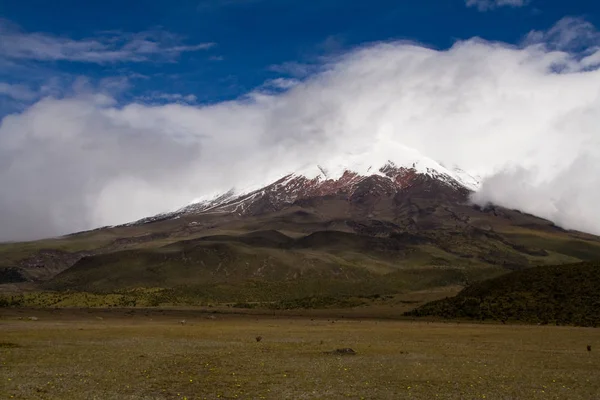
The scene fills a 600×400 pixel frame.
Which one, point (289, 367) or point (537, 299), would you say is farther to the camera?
point (537, 299)

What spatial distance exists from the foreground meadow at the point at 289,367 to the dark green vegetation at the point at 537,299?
24459 mm

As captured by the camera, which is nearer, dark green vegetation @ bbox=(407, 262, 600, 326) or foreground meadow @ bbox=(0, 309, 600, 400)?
foreground meadow @ bbox=(0, 309, 600, 400)

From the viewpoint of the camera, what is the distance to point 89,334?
2133 inches

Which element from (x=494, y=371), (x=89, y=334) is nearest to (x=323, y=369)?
(x=494, y=371)

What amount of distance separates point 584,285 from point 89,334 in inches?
2701

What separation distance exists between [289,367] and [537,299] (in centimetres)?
6344

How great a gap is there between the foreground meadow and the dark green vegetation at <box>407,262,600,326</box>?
24.5 meters

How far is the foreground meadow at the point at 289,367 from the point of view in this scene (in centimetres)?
2591

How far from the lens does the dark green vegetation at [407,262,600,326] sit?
78.9 metres

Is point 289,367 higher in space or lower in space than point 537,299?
lower

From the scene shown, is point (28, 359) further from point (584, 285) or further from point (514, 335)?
point (584, 285)

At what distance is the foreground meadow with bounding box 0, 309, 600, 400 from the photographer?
2591cm

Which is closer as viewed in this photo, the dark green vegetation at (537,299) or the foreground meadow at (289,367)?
the foreground meadow at (289,367)

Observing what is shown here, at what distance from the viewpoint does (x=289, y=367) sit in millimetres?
33562
